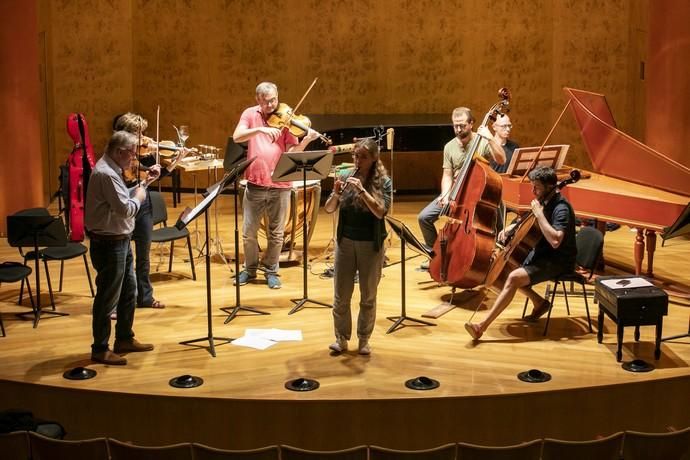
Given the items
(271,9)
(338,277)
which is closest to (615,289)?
(338,277)

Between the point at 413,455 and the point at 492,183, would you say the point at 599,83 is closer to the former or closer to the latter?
the point at 492,183

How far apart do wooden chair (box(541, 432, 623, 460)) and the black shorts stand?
7.10 ft

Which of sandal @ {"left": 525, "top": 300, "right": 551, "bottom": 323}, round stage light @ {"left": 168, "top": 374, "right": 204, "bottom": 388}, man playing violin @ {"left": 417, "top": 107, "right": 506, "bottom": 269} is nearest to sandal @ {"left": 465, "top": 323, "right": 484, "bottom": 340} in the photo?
sandal @ {"left": 525, "top": 300, "right": 551, "bottom": 323}

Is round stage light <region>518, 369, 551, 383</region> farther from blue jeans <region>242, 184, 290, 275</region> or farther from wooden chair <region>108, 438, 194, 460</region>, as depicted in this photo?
blue jeans <region>242, 184, 290, 275</region>

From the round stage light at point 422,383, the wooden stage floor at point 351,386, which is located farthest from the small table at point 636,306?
the round stage light at point 422,383

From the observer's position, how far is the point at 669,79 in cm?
984

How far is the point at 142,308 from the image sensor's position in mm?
7426

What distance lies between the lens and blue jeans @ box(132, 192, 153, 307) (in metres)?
7.17

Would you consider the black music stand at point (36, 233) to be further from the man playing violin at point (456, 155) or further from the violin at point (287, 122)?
the man playing violin at point (456, 155)

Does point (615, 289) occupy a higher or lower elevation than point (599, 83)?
lower

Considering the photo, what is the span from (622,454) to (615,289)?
1.97m

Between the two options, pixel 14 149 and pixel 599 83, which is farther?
pixel 599 83

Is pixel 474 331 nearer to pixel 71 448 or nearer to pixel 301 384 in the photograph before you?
pixel 301 384

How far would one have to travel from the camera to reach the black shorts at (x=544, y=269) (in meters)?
6.52
